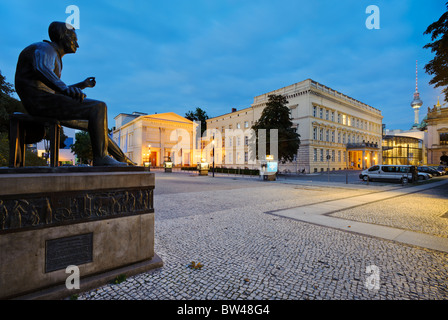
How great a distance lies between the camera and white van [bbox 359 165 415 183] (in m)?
19.7

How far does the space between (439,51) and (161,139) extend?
60387 mm

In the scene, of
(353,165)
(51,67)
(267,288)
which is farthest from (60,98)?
(353,165)

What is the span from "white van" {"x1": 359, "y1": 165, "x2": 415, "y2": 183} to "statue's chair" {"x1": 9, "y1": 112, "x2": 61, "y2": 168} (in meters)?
22.9

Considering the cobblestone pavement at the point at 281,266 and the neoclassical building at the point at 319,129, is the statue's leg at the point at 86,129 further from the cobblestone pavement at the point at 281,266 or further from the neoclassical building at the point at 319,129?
the neoclassical building at the point at 319,129

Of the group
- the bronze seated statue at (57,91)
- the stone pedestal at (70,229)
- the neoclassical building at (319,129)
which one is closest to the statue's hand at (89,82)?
the bronze seated statue at (57,91)

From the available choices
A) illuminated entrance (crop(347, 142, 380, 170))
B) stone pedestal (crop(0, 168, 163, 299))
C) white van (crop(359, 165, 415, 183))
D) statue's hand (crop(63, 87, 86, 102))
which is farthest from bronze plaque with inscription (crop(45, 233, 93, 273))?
illuminated entrance (crop(347, 142, 380, 170))

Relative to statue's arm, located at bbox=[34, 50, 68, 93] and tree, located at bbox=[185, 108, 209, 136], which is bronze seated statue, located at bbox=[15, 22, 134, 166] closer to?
statue's arm, located at bbox=[34, 50, 68, 93]

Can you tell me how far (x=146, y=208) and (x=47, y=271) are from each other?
129 cm

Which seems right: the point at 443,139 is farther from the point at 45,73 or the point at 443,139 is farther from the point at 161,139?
the point at 161,139

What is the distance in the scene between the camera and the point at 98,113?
3.07 meters

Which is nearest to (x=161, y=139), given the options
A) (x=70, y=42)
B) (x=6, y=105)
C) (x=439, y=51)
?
(x=6, y=105)

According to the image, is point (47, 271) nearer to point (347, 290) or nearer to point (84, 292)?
point (84, 292)

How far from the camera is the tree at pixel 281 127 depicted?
2767 centimetres
